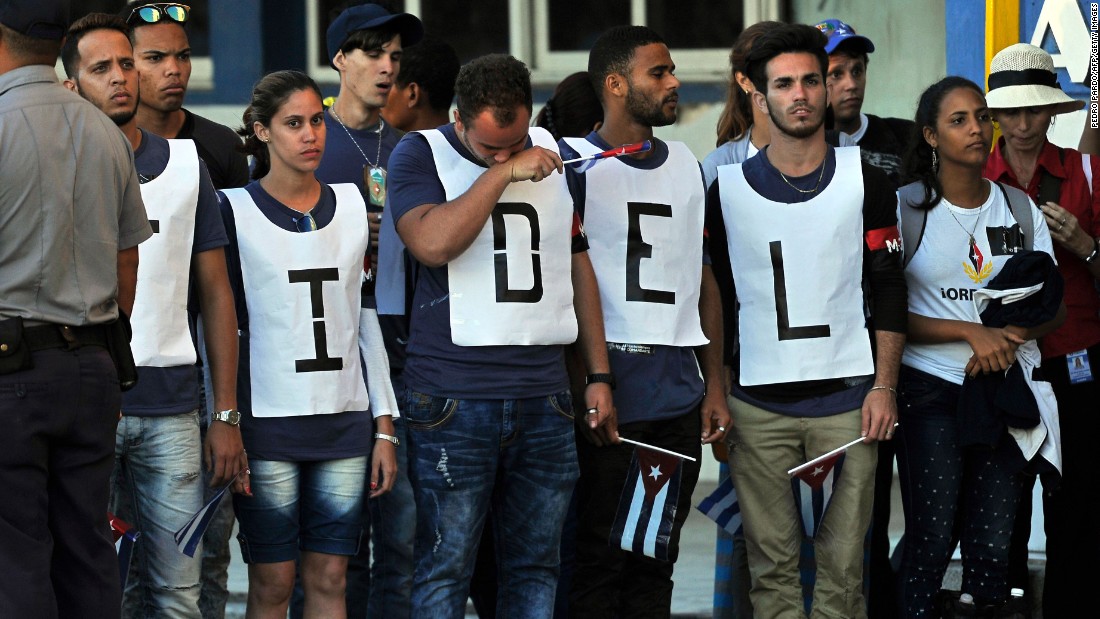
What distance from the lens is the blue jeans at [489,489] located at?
14.8 ft

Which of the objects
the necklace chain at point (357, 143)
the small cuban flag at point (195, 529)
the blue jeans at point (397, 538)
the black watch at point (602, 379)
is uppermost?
the necklace chain at point (357, 143)

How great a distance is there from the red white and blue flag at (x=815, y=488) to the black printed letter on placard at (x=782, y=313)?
38 centimetres

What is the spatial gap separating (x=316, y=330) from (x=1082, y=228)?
2.77 meters

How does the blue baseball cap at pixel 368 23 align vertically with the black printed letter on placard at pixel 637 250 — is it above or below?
above

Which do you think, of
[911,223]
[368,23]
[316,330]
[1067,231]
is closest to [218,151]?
[368,23]

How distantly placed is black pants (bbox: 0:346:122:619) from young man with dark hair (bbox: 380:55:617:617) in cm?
95

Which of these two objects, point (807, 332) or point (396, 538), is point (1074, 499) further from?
point (396, 538)

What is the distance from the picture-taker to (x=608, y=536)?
4.86 metres

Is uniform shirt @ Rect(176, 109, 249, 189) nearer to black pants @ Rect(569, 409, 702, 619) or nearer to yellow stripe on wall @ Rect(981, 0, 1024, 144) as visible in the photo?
black pants @ Rect(569, 409, 702, 619)

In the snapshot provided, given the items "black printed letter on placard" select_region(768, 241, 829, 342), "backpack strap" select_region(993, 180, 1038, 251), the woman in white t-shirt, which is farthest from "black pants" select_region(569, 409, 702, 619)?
"backpack strap" select_region(993, 180, 1038, 251)

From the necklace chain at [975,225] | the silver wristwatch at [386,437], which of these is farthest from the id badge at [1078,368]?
the silver wristwatch at [386,437]

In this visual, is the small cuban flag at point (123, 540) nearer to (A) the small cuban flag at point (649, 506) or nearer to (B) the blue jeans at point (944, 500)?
(A) the small cuban flag at point (649, 506)

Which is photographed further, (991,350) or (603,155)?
(991,350)

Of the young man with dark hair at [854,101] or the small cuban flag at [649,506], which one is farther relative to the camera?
the young man with dark hair at [854,101]
